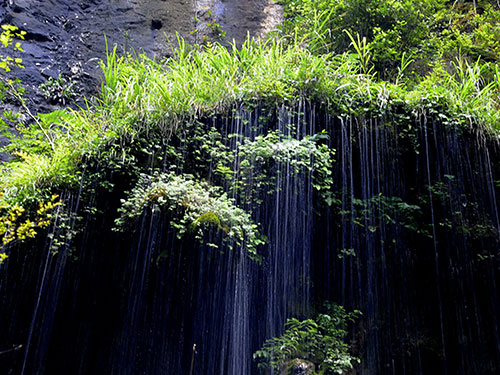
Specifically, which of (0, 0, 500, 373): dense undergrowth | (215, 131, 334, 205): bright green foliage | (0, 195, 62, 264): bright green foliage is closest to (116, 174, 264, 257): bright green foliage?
(0, 0, 500, 373): dense undergrowth

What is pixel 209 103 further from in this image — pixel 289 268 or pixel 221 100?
pixel 289 268

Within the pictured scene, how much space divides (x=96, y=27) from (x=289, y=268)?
7.20m

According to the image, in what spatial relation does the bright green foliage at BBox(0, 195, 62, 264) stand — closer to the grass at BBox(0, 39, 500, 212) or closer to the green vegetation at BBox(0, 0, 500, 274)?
the green vegetation at BBox(0, 0, 500, 274)

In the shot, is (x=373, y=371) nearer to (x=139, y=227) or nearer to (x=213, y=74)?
(x=139, y=227)

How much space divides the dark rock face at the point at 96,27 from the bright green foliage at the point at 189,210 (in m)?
4.45

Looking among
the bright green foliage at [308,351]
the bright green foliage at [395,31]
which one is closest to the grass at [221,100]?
the bright green foliage at [395,31]

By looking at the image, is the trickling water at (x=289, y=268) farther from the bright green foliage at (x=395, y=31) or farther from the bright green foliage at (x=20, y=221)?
the bright green foliage at (x=395, y=31)

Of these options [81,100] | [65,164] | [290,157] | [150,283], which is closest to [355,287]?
[290,157]

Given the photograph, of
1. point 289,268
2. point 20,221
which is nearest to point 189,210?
point 289,268

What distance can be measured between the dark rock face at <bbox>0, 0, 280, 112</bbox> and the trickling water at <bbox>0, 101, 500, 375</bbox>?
4.25 m

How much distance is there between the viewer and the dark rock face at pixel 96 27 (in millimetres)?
8250

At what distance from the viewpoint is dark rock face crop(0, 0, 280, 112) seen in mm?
8250

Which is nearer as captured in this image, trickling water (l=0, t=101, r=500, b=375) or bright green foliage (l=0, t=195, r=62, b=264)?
bright green foliage (l=0, t=195, r=62, b=264)

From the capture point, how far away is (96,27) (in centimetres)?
906
